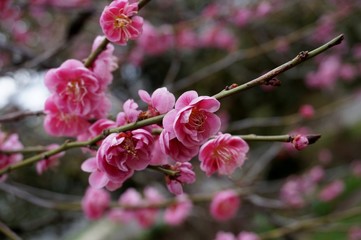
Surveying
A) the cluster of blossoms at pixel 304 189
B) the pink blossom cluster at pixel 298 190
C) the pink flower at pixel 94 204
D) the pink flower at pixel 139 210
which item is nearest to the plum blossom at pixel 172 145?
the pink flower at pixel 94 204

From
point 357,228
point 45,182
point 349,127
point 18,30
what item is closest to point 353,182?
point 349,127

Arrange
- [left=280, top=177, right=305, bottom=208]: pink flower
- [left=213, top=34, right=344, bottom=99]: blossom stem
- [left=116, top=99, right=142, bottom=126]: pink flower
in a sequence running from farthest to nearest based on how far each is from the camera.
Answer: [left=280, top=177, right=305, bottom=208]: pink flower < [left=116, top=99, right=142, bottom=126]: pink flower < [left=213, top=34, right=344, bottom=99]: blossom stem

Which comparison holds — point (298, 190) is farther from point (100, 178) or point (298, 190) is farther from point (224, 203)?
point (100, 178)

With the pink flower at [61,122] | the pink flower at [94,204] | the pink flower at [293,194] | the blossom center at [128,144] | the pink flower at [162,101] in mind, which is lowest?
the blossom center at [128,144]

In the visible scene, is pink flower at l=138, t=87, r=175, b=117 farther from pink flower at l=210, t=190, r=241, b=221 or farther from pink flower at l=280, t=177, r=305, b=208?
pink flower at l=280, t=177, r=305, b=208

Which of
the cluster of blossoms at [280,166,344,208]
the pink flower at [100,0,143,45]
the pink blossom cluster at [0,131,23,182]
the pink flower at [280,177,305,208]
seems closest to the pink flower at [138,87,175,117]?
the pink flower at [100,0,143,45]

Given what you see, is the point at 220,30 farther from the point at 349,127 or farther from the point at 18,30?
the point at 349,127

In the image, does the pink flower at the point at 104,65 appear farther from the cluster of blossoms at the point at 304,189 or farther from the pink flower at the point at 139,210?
the cluster of blossoms at the point at 304,189
